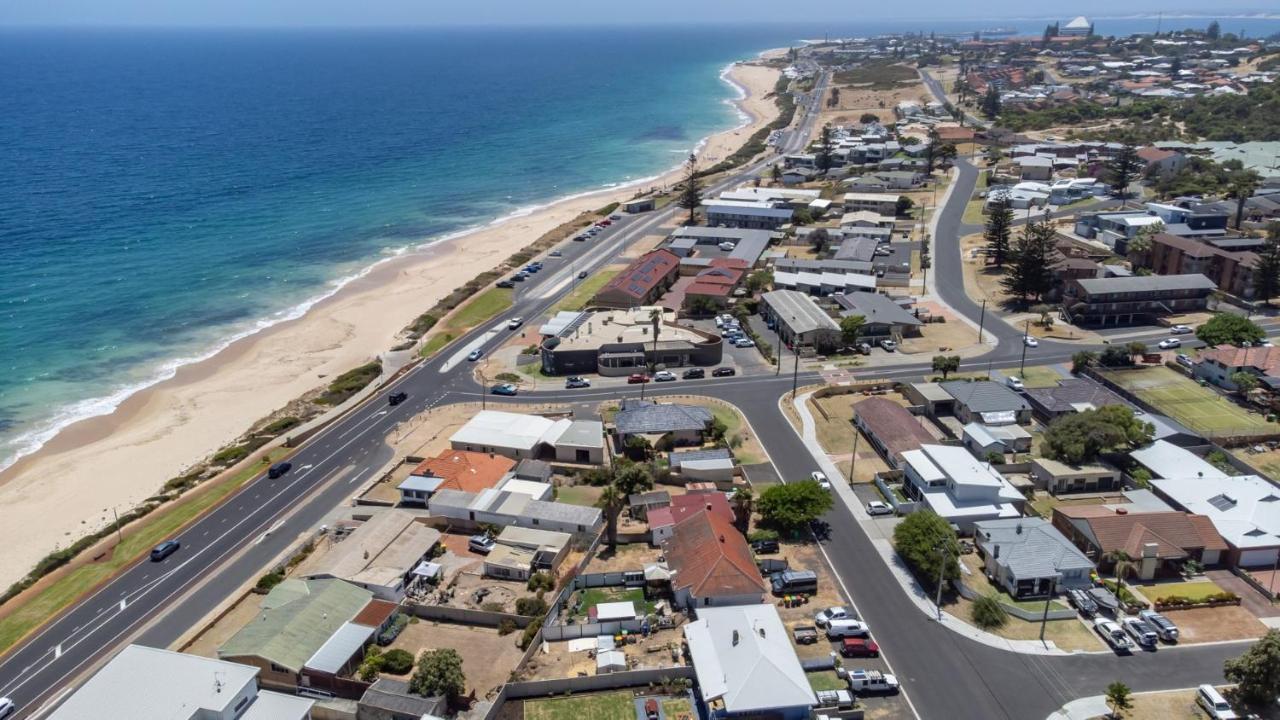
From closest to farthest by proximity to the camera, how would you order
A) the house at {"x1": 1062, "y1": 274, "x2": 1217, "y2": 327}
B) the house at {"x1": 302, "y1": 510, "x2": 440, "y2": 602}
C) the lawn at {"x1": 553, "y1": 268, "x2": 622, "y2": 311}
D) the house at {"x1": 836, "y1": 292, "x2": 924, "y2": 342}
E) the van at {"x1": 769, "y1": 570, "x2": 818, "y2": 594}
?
1. the van at {"x1": 769, "y1": 570, "x2": 818, "y2": 594}
2. the house at {"x1": 302, "y1": 510, "x2": 440, "y2": 602}
3. the house at {"x1": 836, "y1": 292, "x2": 924, "y2": 342}
4. the house at {"x1": 1062, "y1": 274, "x2": 1217, "y2": 327}
5. the lawn at {"x1": 553, "y1": 268, "x2": 622, "y2": 311}

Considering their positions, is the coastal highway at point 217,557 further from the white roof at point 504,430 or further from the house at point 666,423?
the house at point 666,423

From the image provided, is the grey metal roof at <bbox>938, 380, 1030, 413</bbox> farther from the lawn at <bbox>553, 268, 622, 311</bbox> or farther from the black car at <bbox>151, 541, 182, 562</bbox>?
the black car at <bbox>151, 541, 182, 562</bbox>

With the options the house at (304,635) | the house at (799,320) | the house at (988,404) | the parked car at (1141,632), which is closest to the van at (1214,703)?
the parked car at (1141,632)

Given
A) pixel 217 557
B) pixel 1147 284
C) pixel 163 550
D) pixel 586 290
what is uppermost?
pixel 1147 284

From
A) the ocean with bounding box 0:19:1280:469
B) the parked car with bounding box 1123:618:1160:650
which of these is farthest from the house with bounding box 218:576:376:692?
the ocean with bounding box 0:19:1280:469

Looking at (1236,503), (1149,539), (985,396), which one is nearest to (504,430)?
(985,396)

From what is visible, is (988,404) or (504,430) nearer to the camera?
(504,430)

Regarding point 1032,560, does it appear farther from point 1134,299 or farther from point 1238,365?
point 1134,299

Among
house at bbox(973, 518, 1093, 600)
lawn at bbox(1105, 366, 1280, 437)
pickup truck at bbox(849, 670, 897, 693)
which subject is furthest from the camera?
lawn at bbox(1105, 366, 1280, 437)
